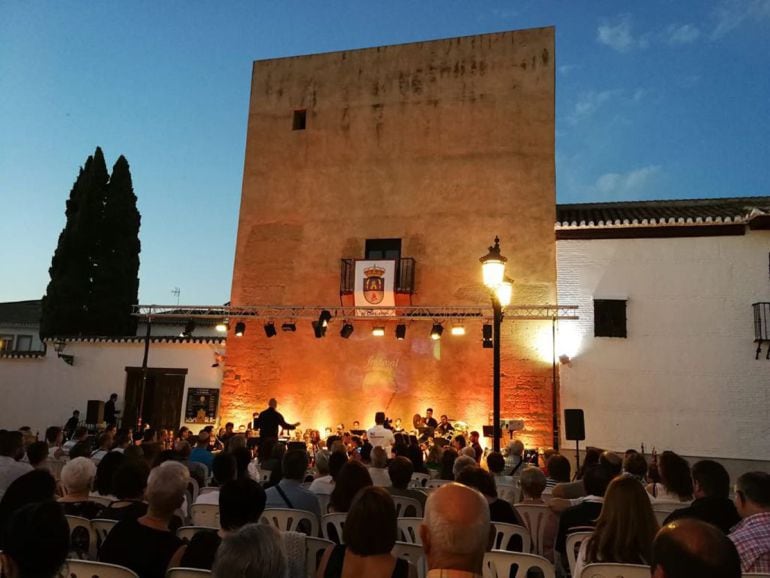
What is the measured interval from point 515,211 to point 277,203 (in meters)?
6.54

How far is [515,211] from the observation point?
16734 mm

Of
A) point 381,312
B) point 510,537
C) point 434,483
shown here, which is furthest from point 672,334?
point 510,537

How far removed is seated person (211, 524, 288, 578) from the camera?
242 centimetres

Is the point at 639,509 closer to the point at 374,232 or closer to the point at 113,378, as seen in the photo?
the point at 374,232

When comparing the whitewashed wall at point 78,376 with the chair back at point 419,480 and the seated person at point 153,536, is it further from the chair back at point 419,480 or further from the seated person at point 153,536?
the seated person at point 153,536

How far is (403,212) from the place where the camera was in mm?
17578

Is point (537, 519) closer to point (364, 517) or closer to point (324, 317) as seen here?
point (364, 517)

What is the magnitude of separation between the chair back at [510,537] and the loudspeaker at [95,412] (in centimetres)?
1551

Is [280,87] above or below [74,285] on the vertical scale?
above

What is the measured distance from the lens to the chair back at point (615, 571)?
10.8 feet

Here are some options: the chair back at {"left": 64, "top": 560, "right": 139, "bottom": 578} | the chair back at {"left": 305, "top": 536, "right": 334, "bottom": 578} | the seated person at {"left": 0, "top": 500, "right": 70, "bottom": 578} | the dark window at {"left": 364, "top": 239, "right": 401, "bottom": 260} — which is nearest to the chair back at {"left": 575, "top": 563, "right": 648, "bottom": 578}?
the chair back at {"left": 305, "top": 536, "right": 334, "bottom": 578}

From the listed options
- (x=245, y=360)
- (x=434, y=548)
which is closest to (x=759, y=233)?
(x=245, y=360)

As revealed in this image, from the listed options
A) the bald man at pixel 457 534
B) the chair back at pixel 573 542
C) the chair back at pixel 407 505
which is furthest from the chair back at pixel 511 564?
the chair back at pixel 407 505

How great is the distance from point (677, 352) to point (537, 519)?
10369 millimetres
